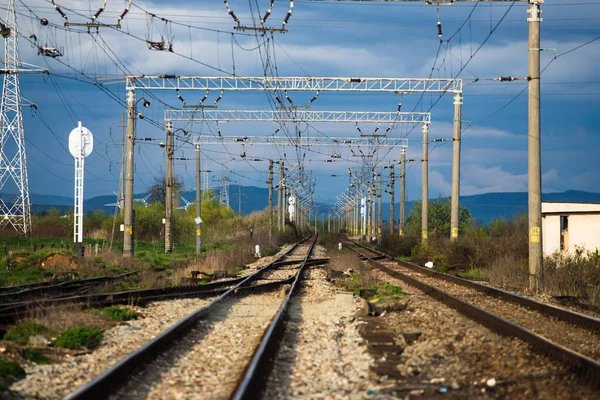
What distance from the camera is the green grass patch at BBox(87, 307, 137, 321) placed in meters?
13.7

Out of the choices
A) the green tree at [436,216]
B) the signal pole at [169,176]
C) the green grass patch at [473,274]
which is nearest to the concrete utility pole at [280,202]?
the green tree at [436,216]

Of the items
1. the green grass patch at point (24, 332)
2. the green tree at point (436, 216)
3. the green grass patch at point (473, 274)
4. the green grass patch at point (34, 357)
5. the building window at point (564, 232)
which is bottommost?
the green grass patch at point (473, 274)

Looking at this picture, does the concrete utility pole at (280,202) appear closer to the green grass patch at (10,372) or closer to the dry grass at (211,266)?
the dry grass at (211,266)

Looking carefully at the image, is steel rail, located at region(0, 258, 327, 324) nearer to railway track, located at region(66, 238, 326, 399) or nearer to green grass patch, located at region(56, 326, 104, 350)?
railway track, located at region(66, 238, 326, 399)

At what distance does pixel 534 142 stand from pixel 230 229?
62438 millimetres

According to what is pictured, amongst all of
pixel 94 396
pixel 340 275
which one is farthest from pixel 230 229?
pixel 94 396

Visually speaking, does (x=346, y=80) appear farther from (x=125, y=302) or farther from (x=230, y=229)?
(x=230, y=229)

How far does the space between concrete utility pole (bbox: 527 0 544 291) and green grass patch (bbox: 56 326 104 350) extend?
13.6 m

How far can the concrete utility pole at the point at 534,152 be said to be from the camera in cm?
2112

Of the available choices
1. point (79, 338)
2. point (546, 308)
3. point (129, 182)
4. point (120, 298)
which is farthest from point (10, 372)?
point (129, 182)

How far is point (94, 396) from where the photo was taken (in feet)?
24.2

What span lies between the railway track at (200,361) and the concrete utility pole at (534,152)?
9.24m

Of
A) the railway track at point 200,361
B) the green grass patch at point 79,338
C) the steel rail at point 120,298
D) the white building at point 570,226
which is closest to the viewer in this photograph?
the railway track at point 200,361

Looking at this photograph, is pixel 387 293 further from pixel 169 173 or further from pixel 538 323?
pixel 169 173
